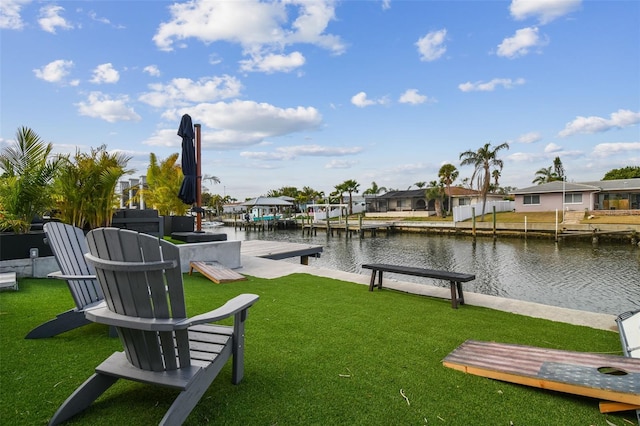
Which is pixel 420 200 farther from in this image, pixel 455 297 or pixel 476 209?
pixel 455 297

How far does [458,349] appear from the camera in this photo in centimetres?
309

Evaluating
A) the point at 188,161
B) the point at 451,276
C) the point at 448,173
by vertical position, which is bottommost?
the point at 451,276

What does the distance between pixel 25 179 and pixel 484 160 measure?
1589 inches

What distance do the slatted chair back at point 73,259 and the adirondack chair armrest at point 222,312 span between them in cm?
175

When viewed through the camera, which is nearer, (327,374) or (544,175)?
(327,374)

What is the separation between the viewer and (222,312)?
6.29 ft

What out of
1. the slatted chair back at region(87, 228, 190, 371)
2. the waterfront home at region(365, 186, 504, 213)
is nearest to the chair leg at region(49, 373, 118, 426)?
the slatted chair back at region(87, 228, 190, 371)

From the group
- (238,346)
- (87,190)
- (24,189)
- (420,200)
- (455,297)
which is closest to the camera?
(238,346)

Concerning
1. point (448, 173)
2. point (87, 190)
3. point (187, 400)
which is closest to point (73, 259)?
point (187, 400)

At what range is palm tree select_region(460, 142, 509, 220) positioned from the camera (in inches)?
1490

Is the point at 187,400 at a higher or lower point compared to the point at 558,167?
lower

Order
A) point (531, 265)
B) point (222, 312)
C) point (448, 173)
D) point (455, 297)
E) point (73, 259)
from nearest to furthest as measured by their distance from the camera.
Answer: point (222, 312), point (73, 259), point (455, 297), point (531, 265), point (448, 173)

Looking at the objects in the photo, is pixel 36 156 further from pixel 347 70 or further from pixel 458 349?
pixel 347 70

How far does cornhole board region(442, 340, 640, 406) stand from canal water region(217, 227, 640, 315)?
315 inches
